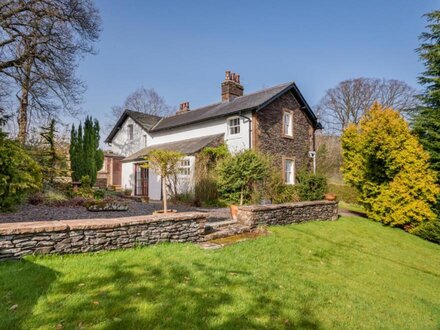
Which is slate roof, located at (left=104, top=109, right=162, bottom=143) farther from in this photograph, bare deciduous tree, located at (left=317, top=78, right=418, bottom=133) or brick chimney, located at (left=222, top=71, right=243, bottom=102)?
bare deciduous tree, located at (left=317, top=78, right=418, bottom=133)

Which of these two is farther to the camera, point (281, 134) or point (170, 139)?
point (170, 139)

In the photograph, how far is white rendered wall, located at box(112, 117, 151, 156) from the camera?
22438 millimetres

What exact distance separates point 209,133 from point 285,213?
9381 mm

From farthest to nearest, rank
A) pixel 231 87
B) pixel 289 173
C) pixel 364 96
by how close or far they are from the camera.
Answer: pixel 364 96 → pixel 231 87 → pixel 289 173

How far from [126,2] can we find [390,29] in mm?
10479


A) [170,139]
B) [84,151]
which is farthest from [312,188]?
[84,151]

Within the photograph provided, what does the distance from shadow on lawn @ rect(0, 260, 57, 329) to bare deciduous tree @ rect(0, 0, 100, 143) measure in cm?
1134

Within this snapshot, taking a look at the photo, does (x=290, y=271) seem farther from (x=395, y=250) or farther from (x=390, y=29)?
(x=390, y=29)

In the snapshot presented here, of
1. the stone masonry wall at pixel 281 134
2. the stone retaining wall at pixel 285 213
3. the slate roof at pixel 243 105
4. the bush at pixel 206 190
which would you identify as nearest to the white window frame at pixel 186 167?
the bush at pixel 206 190

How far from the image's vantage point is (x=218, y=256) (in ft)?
19.0

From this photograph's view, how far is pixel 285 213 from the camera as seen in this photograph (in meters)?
9.75

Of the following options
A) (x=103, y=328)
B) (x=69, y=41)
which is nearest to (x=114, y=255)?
(x=103, y=328)

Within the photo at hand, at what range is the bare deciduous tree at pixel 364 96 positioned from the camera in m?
30.6

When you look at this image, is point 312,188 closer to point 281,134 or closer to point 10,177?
point 281,134
